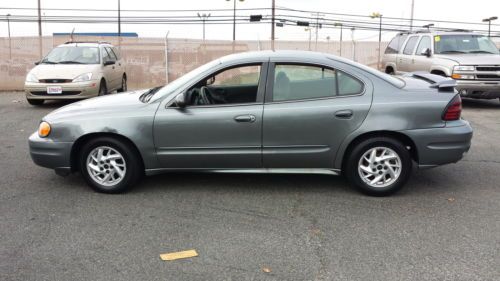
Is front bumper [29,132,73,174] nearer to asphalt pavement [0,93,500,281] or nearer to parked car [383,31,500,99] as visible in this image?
asphalt pavement [0,93,500,281]

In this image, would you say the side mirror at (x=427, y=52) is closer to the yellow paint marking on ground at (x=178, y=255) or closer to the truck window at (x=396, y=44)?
the truck window at (x=396, y=44)

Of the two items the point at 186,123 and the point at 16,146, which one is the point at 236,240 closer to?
the point at 186,123

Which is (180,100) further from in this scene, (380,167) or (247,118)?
(380,167)

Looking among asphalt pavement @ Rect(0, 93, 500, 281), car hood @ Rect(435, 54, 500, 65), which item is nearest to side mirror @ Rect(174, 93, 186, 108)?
asphalt pavement @ Rect(0, 93, 500, 281)

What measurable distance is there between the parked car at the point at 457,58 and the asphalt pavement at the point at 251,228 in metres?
5.68

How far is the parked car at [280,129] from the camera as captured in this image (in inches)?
191

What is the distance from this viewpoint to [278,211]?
454cm

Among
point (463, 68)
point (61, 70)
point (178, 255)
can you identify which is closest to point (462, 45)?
point (463, 68)

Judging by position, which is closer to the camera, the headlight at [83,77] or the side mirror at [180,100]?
the side mirror at [180,100]

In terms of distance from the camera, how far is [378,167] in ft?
16.2

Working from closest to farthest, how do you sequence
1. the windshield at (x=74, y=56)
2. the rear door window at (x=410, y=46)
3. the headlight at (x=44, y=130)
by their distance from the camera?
the headlight at (x=44, y=130) → the windshield at (x=74, y=56) → the rear door window at (x=410, y=46)

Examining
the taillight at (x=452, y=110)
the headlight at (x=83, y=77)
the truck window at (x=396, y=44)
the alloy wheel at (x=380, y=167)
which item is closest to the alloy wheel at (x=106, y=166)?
the alloy wheel at (x=380, y=167)

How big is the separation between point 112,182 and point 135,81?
13.9 metres

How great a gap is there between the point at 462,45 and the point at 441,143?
815cm
